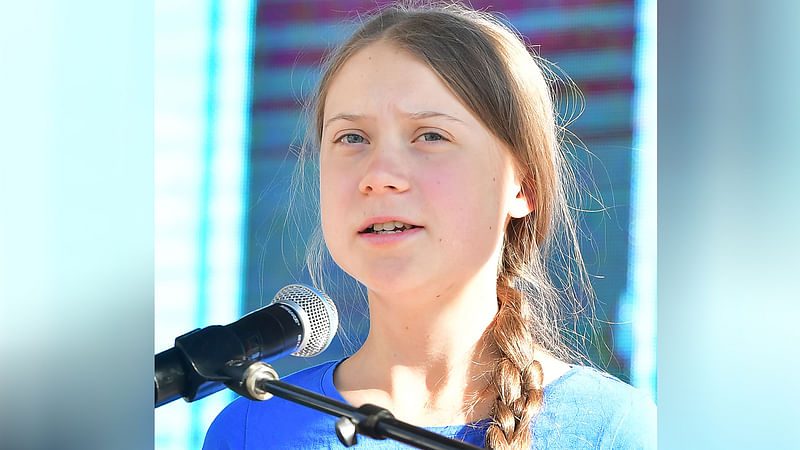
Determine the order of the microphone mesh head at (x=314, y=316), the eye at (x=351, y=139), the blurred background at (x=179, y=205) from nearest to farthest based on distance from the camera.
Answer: the blurred background at (x=179, y=205) < the microphone mesh head at (x=314, y=316) < the eye at (x=351, y=139)

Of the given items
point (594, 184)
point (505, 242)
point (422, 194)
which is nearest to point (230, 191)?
point (422, 194)

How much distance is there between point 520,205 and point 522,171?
50mm

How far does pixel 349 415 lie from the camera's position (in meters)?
0.64

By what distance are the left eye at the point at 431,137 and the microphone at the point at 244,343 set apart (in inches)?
10.3

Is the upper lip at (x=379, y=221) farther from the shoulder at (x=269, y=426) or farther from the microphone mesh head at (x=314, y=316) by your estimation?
the shoulder at (x=269, y=426)

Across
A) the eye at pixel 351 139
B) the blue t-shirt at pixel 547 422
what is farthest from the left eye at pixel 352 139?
the blue t-shirt at pixel 547 422

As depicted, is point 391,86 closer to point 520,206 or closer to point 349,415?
point 520,206

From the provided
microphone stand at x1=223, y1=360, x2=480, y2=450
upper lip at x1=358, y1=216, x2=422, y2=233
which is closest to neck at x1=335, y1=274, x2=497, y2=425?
upper lip at x1=358, y1=216, x2=422, y2=233

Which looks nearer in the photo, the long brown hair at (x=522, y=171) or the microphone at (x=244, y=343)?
the microphone at (x=244, y=343)

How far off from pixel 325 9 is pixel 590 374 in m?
0.68

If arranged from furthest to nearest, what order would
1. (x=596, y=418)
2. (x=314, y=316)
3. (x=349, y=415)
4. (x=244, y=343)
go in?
(x=596, y=418) → (x=314, y=316) → (x=244, y=343) → (x=349, y=415)

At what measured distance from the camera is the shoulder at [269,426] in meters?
1.17

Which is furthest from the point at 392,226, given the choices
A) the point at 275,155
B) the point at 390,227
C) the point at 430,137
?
the point at 275,155
